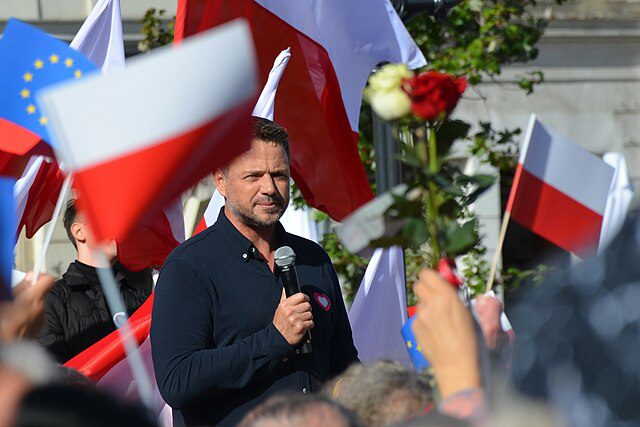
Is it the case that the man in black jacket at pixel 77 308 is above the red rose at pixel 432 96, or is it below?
below

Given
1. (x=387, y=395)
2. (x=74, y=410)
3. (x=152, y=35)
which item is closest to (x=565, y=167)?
(x=387, y=395)

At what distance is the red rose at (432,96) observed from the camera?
258cm

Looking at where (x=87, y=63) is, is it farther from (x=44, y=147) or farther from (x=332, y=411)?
(x=332, y=411)

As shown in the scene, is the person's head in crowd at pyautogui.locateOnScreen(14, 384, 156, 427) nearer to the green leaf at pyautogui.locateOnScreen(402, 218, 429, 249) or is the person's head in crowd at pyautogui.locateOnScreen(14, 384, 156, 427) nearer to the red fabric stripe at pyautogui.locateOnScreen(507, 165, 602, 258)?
the green leaf at pyautogui.locateOnScreen(402, 218, 429, 249)

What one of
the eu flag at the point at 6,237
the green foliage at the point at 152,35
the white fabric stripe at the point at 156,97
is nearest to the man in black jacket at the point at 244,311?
the eu flag at the point at 6,237

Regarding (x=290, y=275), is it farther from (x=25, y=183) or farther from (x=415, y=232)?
(x=25, y=183)

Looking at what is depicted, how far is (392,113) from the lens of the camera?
2.62m

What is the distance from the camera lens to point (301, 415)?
235 cm

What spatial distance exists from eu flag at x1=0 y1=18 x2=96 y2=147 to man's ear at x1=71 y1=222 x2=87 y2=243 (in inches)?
25.6

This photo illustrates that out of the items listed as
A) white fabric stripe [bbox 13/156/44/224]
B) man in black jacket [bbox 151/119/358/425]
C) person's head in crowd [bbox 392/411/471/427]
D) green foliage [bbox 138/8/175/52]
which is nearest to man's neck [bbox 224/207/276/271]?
man in black jacket [bbox 151/119/358/425]

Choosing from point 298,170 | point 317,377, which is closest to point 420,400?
point 317,377

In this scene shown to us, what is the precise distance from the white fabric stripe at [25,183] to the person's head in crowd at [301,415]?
3.71 meters

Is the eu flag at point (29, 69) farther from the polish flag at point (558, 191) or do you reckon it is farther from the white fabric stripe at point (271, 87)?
the polish flag at point (558, 191)

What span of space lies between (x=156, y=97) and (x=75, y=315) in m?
2.74
